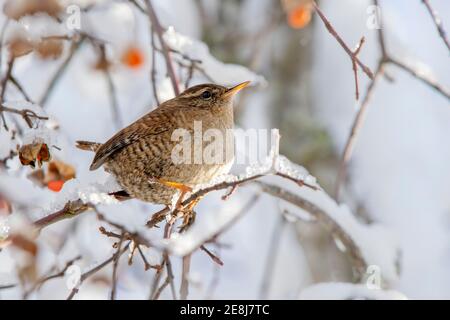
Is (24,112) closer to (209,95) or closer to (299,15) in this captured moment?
(209,95)

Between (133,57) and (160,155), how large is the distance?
4.88 feet

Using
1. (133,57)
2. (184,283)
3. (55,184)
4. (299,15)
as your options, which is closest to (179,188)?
(184,283)

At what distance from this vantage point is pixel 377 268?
358cm

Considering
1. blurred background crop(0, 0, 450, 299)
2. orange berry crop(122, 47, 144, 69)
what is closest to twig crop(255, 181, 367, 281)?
blurred background crop(0, 0, 450, 299)

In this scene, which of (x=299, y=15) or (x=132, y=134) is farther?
(x=299, y=15)

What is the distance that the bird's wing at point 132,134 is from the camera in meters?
3.25

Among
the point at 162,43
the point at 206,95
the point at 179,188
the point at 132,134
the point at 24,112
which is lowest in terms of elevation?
the point at 179,188

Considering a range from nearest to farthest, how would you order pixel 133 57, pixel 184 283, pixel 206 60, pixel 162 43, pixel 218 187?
pixel 218 187, pixel 184 283, pixel 162 43, pixel 206 60, pixel 133 57

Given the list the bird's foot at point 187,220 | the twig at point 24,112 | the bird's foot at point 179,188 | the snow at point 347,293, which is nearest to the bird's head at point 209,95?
the bird's foot at point 179,188

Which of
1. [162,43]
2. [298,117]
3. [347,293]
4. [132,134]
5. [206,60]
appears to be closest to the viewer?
[162,43]

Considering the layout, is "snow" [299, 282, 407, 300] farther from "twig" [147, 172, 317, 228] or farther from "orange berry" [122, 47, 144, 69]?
"orange berry" [122, 47, 144, 69]

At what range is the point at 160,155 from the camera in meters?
3.20

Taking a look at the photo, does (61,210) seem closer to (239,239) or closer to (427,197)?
(427,197)
